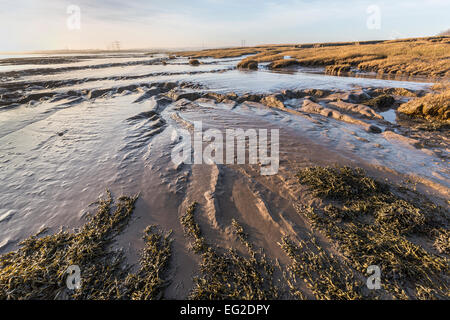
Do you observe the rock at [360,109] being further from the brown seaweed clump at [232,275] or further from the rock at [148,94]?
the rock at [148,94]

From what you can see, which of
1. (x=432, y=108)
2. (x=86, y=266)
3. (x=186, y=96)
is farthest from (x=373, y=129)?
(x=186, y=96)

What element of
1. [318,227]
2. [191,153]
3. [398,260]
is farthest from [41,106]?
[398,260]

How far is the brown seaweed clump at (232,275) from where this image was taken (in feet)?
8.18

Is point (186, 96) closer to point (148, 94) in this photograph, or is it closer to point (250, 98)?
point (148, 94)

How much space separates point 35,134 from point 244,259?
10013 millimetres

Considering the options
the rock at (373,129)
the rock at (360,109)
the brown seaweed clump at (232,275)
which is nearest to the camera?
the brown seaweed clump at (232,275)

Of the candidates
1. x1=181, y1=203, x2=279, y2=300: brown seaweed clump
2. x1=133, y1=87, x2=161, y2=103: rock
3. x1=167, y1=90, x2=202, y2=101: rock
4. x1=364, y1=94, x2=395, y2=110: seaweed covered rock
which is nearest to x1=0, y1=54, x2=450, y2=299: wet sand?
x1=181, y1=203, x2=279, y2=300: brown seaweed clump

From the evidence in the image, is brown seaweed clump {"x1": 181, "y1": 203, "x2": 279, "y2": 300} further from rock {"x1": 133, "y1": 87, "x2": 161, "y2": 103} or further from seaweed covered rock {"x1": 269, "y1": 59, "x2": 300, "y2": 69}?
seaweed covered rock {"x1": 269, "y1": 59, "x2": 300, "y2": 69}

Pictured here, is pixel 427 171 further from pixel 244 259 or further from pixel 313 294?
pixel 244 259

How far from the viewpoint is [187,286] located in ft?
8.55

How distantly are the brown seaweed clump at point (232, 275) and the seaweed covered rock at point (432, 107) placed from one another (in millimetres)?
11504

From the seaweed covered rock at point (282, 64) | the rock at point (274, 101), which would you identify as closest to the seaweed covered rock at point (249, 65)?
the seaweed covered rock at point (282, 64)

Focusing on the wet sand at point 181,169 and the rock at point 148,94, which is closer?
the wet sand at point 181,169

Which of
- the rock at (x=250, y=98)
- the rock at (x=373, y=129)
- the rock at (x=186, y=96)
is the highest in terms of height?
the rock at (x=186, y=96)
